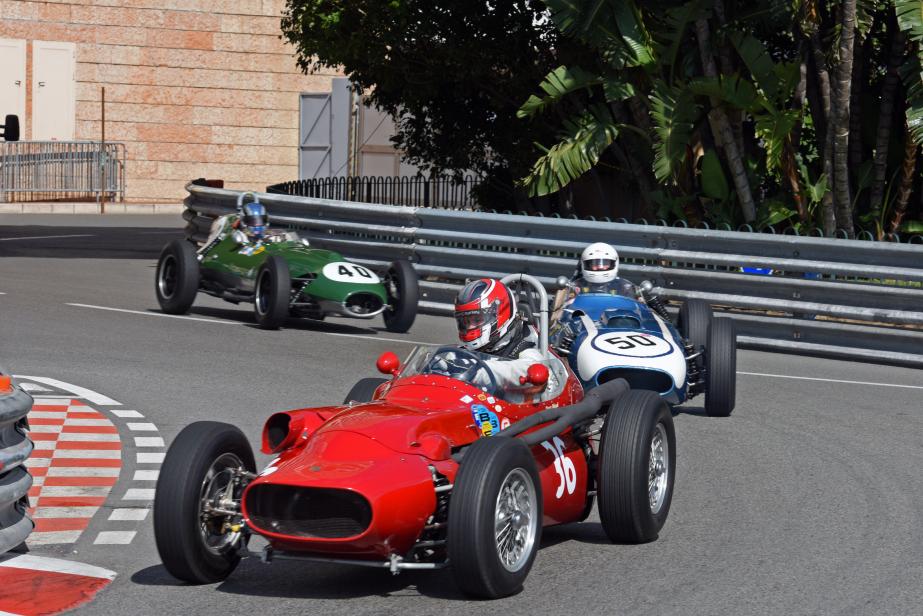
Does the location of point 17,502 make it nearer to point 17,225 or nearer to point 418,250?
point 418,250

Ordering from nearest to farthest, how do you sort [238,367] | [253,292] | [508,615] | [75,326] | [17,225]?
[508,615] < [238,367] < [75,326] < [253,292] < [17,225]

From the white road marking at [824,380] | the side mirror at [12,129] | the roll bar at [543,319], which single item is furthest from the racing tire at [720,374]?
the side mirror at [12,129]

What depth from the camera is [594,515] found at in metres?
8.06

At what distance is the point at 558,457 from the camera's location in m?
7.17

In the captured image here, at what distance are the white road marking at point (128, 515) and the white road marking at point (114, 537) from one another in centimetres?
24

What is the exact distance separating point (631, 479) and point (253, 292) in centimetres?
897

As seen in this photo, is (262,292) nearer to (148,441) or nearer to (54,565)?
(148,441)

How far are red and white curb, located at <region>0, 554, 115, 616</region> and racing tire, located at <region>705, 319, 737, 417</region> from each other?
536cm

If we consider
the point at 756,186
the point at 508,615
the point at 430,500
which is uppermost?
the point at 756,186

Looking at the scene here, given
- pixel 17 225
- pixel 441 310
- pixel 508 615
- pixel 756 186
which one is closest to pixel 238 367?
pixel 441 310

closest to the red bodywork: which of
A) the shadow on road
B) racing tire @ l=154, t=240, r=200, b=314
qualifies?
racing tire @ l=154, t=240, r=200, b=314

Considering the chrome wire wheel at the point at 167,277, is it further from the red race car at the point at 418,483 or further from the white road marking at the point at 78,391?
the red race car at the point at 418,483

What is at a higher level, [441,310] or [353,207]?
[353,207]

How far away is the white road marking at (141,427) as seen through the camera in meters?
9.82
